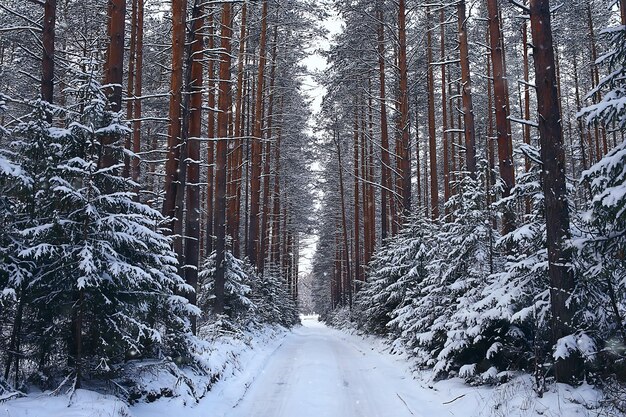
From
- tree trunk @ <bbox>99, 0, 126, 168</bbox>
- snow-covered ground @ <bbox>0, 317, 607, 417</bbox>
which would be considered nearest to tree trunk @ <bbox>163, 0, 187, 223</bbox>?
tree trunk @ <bbox>99, 0, 126, 168</bbox>

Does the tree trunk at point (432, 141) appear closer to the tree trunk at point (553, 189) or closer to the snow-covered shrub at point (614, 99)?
the tree trunk at point (553, 189)

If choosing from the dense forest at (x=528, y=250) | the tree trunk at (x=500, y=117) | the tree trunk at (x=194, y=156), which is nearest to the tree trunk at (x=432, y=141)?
the dense forest at (x=528, y=250)

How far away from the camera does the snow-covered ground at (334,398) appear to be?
5771mm

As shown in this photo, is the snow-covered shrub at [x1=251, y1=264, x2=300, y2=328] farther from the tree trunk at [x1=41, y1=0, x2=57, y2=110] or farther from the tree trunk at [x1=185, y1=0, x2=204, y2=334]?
the tree trunk at [x1=41, y1=0, x2=57, y2=110]

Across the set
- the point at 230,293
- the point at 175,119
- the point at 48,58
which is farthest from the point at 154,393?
the point at 230,293

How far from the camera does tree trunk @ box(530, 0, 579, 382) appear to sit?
6898mm

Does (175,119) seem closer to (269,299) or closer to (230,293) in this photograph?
(230,293)

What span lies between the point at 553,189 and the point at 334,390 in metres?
5.90

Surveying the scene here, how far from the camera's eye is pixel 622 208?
16.7ft

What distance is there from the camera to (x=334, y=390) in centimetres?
966

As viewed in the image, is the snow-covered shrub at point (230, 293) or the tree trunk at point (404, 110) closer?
the snow-covered shrub at point (230, 293)

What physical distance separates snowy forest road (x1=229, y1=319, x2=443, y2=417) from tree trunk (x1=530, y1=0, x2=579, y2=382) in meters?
2.63

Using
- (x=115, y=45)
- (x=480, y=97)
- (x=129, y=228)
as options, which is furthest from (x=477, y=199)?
(x=480, y=97)

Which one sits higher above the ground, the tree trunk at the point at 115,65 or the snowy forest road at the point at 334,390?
the tree trunk at the point at 115,65
